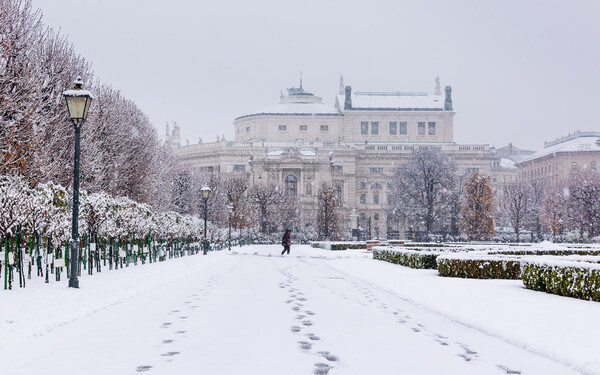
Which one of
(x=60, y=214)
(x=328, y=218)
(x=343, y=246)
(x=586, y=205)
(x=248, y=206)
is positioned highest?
(x=248, y=206)

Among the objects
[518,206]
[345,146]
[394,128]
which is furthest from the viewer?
[394,128]

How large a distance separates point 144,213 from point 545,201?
2077 inches

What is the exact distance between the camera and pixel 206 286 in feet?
58.1

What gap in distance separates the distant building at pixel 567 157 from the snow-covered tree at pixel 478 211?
163ft

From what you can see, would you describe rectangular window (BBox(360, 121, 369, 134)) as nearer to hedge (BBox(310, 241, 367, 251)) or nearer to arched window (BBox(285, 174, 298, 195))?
arched window (BBox(285, 174, 298, 195))

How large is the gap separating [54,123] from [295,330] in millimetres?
20638

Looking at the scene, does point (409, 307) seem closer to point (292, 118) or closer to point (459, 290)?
point (459, 290)

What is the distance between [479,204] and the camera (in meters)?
56.7

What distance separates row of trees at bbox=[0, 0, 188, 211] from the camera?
70.0ft

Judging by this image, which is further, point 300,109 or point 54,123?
point 300,109

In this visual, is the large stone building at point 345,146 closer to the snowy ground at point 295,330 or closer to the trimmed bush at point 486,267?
the trimmed bush at point 486,267

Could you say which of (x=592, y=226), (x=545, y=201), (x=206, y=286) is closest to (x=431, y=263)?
(x=206, y=286)

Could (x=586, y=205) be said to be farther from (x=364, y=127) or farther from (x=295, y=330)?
(x=364, y=127)

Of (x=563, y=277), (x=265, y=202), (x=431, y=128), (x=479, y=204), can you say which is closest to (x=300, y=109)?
(x=431, y=128)
